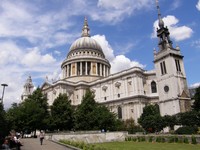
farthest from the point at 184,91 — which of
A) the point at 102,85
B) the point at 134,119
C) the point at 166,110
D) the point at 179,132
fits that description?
the point at 102,85

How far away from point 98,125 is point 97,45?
200ft

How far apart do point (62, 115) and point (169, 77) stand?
29433 millimetres

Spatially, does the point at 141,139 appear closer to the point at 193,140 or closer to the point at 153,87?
the point at 193,140

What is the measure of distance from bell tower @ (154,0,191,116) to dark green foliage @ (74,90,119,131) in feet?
56.6

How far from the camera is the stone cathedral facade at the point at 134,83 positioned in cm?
5450

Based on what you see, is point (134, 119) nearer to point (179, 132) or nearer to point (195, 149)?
point (179, 132)

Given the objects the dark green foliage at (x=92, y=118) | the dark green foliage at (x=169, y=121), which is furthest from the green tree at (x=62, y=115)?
the dark green foliage at (x=169, y=121)

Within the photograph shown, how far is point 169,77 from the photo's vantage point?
5544 cm

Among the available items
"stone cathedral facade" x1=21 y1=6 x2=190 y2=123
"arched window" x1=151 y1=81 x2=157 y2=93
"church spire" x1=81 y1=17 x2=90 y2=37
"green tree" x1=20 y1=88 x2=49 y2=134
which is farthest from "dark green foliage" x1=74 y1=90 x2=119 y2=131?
"church spire" x1=81 y1=17 x2=90 y2=37

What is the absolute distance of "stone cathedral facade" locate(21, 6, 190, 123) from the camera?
5450 centimetres

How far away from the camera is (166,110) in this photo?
54.3 m

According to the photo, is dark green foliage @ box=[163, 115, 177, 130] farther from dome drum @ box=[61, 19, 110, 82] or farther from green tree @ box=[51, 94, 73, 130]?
dome drum @ box=[61, 19, 110, 82]

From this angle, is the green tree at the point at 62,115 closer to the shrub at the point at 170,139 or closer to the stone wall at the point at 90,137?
the stone wall at the point at 90,137

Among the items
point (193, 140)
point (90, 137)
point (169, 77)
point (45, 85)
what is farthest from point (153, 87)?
point (45, 85)
